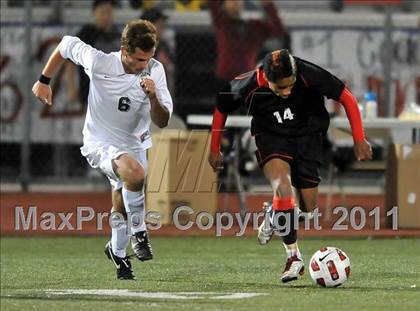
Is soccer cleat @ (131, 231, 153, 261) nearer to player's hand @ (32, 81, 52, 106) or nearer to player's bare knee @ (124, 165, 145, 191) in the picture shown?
player's bare knee @ (124, 165, 145, 191)

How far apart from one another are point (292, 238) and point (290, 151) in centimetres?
68

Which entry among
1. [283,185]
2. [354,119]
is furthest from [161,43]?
[283,185]

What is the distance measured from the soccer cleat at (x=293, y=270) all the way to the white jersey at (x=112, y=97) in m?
1.51

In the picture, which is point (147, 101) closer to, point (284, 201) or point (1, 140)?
point (284, 201)

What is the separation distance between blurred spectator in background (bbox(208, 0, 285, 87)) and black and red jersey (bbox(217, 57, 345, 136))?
21.9 feet

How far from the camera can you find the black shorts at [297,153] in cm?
1025

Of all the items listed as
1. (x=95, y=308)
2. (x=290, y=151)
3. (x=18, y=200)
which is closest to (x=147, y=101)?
(x=290, y=151)

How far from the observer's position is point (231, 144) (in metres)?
15.6

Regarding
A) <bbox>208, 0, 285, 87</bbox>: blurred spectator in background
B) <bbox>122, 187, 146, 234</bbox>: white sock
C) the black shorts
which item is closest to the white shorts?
<bbox>122, 187, 146, 234</bbox>: white sock

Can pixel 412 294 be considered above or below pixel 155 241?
above

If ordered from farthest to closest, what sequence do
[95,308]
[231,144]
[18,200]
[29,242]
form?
[18,200] < [231,144] < [29,242] < [95,308]

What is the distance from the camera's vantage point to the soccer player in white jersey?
10117mm

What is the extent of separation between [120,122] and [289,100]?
1252 millimetres

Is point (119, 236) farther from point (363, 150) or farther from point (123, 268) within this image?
point (363, 150)
